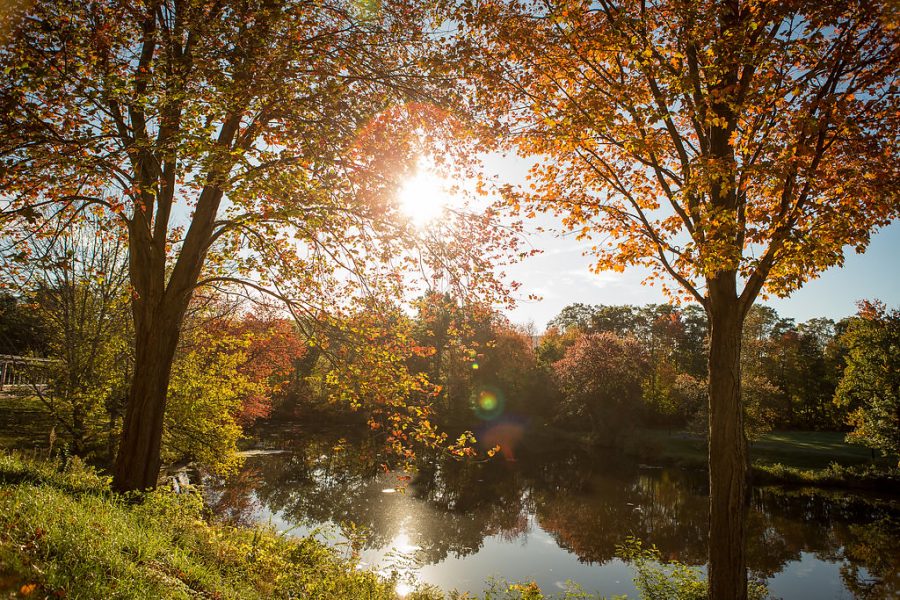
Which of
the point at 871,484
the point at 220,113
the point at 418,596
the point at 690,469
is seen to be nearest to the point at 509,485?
the point at 690,469

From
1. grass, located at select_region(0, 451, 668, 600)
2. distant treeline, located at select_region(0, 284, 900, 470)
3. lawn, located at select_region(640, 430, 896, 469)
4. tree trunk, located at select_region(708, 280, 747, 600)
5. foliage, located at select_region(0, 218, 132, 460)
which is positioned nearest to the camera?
grass, located at select_region(0, 451, 668, 600)

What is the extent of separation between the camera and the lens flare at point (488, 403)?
→ 44.7 metres

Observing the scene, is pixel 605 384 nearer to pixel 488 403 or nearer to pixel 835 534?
pixel 488 403

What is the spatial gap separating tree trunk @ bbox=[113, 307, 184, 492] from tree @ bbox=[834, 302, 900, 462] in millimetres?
32379

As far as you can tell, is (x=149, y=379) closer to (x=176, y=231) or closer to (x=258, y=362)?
(x=176, y=231)

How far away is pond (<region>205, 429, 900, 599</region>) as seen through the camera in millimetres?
14734

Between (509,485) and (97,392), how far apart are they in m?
20.6

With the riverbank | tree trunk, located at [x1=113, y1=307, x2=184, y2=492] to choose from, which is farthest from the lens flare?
tree trunk, located at [x1=113, y1=307, x2=184, y2=492]

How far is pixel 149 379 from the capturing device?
788 centimetres

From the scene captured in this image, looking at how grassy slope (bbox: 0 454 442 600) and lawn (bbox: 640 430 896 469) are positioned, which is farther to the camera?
lawn (bbox: 640 430 896 469)

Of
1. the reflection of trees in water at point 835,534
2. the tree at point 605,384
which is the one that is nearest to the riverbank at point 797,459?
the reflection of trees in water at point 835,534

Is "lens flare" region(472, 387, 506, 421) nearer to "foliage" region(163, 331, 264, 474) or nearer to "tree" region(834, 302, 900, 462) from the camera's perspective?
"tree" region(834, 302, 900, 462)

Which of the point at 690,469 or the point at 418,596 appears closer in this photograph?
the point at 418,596

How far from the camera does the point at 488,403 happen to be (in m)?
45.1
